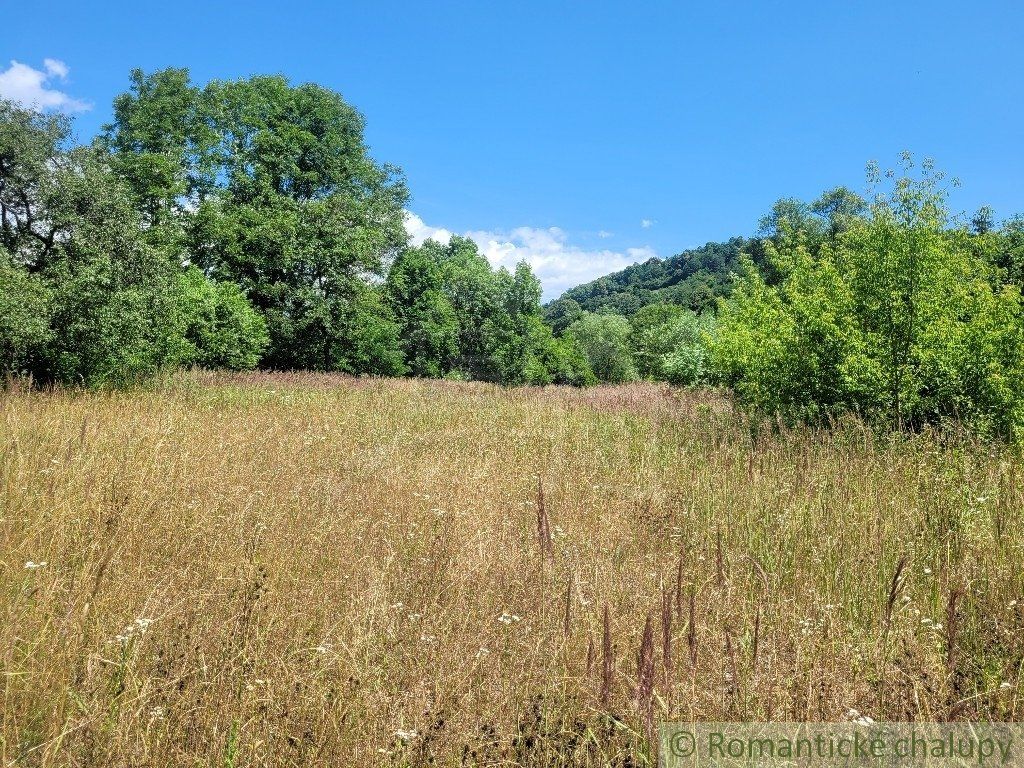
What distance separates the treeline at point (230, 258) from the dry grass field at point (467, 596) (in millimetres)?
6688

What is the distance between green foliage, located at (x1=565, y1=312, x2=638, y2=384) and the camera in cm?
5703

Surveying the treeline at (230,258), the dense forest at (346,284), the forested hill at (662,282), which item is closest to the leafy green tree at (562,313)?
the forested hill at (662,282)

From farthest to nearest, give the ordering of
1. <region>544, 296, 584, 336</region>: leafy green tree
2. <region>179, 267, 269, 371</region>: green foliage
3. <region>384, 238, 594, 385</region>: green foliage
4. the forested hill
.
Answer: the forested hill < <region>544, 296, 584, 336</region>: leafy green tree < <region>384, 238, 594, 385</region>: green foliage < <region>179, 267, 269, 371</region>: green foliage

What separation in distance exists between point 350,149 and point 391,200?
3447 millimetres

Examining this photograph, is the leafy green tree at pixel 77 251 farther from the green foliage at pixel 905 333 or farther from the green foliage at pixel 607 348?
the green foliage at pixel 607 348

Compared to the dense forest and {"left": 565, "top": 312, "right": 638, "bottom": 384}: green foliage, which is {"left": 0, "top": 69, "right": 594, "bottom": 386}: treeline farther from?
{"left": 565, "top": 312, "right": 638, "bottom": 384}: green foliage

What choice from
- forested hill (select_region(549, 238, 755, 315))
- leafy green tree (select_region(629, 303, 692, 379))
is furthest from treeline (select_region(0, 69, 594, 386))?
forested hill (select_region(549, 238, 755, 315))

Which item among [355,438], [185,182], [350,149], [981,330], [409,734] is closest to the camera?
[409,734]

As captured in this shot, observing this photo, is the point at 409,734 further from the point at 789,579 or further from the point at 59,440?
the point at 59,440

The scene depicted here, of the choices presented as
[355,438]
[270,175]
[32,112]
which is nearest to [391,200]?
[270,175]

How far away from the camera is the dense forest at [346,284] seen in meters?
7.61

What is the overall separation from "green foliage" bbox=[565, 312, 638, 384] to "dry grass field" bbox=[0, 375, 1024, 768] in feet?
165

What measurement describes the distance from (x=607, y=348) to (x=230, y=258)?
39.5m

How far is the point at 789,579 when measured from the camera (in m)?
3.82
